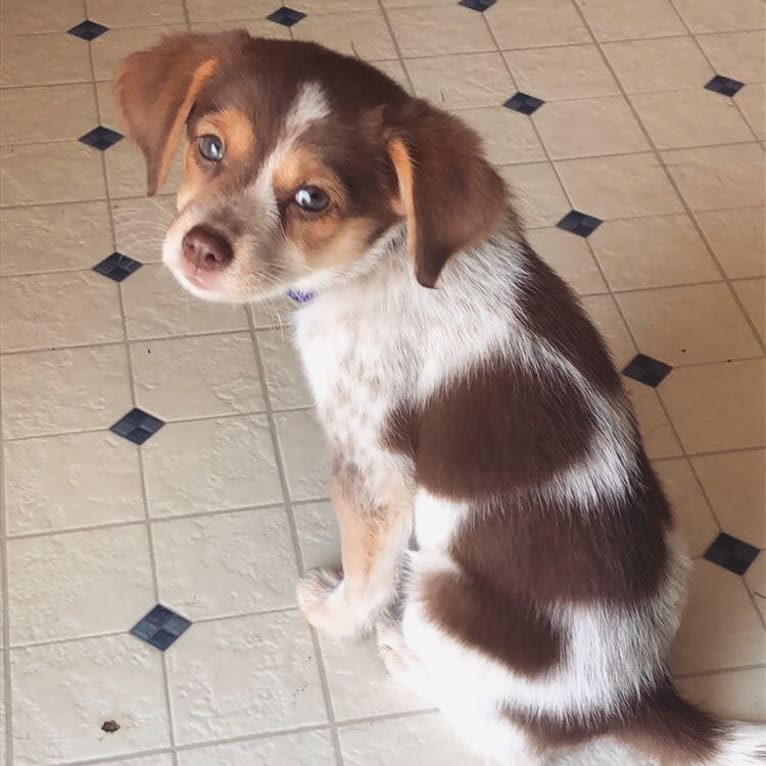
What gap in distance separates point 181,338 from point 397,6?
4.69 ft

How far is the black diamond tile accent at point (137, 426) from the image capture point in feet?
8.02

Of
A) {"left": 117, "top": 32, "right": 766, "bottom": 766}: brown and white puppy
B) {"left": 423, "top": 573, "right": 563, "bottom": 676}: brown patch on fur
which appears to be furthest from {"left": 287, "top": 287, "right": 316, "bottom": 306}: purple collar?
{"left": 423, "top": 573, "right": 563, "bottom": 676}: brown patch on fur

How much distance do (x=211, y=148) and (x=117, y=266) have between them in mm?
1147

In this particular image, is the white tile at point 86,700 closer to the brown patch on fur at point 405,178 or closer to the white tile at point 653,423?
the brown patch on fur at point 405,178

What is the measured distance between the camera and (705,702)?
2.12 meters

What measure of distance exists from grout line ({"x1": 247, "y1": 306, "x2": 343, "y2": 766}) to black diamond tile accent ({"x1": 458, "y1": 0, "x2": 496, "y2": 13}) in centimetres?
141

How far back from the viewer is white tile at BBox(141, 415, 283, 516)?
7.71ft

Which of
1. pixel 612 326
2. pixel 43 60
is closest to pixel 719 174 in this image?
pixel 612 326

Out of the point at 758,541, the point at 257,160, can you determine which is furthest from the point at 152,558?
the point at 758,541

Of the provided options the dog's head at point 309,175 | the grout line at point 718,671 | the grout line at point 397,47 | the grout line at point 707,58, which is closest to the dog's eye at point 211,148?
the dog's head at point 309,175

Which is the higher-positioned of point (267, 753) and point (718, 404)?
point (718, 404)

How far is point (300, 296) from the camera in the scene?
73.0 inches

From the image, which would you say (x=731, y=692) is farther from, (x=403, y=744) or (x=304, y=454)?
(x=304, y=454)

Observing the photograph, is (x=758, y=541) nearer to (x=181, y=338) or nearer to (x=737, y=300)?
(x=737, y=300)
